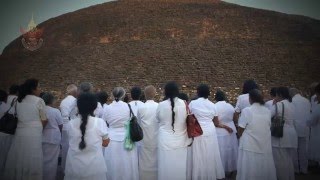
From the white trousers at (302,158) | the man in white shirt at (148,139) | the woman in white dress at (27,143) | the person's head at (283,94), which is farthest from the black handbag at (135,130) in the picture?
the white trousers at (302,158)

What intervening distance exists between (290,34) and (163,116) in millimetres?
19308

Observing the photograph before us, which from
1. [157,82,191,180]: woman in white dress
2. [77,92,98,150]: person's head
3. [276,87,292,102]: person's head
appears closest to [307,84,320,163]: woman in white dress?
[276,87,292,102]: person's head

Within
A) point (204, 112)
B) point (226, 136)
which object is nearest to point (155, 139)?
point (204, 112)

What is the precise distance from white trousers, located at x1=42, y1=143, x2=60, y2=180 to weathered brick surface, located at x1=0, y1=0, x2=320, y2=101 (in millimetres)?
13622

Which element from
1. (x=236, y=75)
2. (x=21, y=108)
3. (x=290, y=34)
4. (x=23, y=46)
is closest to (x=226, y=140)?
(x=21, y=108)

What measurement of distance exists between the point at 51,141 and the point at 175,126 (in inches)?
81.3

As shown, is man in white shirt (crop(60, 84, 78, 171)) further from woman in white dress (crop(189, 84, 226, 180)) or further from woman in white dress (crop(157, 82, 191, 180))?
woman in white dress (crop(189, 84, 226, 180))

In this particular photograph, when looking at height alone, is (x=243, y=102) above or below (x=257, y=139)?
above

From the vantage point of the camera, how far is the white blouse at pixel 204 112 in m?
6.32

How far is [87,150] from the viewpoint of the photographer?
15.5 ft

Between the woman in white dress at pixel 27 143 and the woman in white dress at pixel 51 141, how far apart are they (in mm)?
812

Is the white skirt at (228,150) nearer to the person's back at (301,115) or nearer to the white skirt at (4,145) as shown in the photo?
the person's back at (301,115)

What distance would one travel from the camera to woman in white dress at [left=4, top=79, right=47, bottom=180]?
534 cm

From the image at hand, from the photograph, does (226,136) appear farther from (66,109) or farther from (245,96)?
(66,109)
